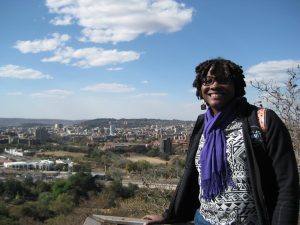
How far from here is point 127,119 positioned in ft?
476

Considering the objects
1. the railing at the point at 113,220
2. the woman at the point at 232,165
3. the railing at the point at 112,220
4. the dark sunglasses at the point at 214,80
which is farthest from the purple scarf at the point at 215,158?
the railing at the point at 112,220

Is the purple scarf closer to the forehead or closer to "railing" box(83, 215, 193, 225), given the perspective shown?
the forehead

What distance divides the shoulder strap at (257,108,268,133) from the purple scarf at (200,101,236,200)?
117 millimetres

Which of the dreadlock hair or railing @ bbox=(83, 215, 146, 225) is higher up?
the dreadlock hair

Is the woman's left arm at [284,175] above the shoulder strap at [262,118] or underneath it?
underneath

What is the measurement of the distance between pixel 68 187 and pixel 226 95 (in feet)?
92.3

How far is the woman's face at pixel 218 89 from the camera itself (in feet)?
5.69

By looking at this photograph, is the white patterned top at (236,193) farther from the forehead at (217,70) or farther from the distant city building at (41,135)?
the distant city building at (41,135)

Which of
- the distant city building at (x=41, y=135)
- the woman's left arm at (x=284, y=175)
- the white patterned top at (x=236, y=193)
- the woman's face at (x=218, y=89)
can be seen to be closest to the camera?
the woman's left arm at (x=284, y=175)

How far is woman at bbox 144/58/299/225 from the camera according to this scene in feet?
4.89

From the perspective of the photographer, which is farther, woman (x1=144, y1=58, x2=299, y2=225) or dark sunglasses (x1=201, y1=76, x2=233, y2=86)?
dark sunglasses (x1=201, y1=76, x2=233, y2=86)

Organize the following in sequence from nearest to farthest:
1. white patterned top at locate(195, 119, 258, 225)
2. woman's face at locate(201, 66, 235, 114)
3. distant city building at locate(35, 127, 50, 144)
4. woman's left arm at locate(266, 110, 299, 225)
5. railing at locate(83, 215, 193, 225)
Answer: woman's left arm at locate(266, 110, 299, 225), white patterned top at locate(195, 119, 258, 225), woman's face at locate(201, 66, 235, 114), railing at locate(83, 215, 193, 225), distant city building at locate(35, 127, 50, 144)

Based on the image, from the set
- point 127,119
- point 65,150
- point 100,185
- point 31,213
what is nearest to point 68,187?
point 100,185

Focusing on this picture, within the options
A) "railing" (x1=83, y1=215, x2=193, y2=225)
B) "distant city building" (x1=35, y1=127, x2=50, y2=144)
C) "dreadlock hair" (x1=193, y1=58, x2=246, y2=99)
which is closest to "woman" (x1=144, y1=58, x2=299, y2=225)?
"dreadlock hair" (x1=193, y1=58, x2=246, y2=99)
